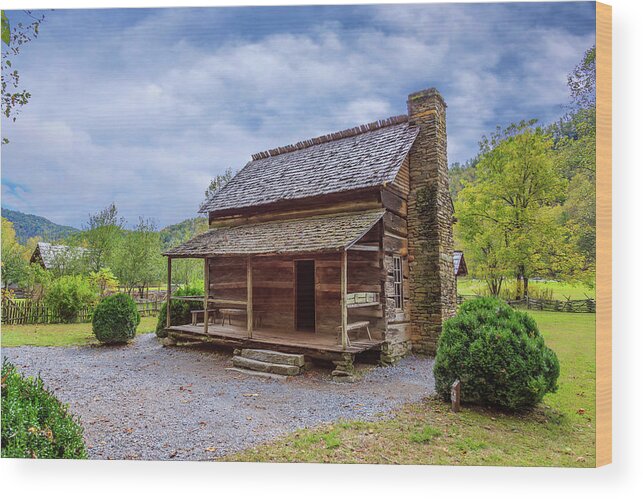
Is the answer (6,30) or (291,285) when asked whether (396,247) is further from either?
(6,30)

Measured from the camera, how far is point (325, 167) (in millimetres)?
8883

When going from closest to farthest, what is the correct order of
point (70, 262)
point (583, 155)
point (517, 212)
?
point (583, 155), point (517, 212), point (70, 262)

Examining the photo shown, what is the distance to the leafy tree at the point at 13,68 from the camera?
14.6ft

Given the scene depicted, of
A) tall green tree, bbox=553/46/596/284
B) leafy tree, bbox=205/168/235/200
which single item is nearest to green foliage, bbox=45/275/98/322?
leafy tree, bbox=205/168/235/200

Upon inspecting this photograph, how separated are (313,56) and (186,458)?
496 centimetres

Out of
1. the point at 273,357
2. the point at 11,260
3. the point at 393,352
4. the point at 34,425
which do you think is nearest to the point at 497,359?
the point at 393,352

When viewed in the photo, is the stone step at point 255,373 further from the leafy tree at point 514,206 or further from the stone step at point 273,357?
the leafy tree at point 514,206

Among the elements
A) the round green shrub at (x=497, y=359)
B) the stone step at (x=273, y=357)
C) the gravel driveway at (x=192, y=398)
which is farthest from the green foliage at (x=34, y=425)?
the round green shrub at (x=497, y=359)

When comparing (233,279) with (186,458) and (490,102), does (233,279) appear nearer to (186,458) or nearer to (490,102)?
(186,458)

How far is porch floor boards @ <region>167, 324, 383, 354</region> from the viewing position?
6727 mm

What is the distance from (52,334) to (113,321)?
56.7 inches

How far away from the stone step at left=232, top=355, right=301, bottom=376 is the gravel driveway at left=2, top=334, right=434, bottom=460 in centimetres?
17

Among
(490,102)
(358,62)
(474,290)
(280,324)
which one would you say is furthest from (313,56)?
(280,324)

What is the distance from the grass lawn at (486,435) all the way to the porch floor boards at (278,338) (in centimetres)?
229
